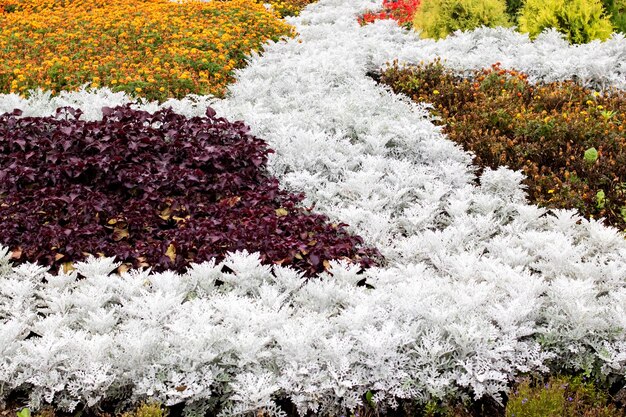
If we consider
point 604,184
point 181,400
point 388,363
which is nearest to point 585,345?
point 388,363

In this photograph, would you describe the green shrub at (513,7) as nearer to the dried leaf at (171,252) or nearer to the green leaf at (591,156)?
the green leaf at (591,156)

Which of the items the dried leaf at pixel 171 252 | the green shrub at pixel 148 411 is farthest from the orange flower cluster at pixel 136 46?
the green shrub at pixel 148 411

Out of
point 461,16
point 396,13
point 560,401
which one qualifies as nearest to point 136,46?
point 461,16

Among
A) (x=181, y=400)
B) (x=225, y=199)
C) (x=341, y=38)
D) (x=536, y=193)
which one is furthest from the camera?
(x=341, y=38)

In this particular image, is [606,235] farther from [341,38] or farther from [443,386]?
[341,38]

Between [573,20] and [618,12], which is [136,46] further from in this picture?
[618,12]

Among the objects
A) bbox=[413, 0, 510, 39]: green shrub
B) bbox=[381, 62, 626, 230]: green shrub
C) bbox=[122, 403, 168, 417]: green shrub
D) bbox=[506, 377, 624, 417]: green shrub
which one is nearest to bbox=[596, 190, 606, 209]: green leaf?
bbox=[381, 62, 626, 230]: green shrub

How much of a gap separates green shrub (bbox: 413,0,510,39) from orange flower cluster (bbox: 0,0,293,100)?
7.85ft

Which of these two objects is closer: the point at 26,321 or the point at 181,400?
the point at 181,400

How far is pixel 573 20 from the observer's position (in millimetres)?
9039

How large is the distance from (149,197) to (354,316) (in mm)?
2128

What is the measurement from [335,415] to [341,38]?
26.0 feet

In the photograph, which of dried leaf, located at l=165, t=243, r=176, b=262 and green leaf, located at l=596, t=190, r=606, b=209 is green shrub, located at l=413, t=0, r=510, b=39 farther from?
dried leaf, located at l=165, t=243, r=176, b=262

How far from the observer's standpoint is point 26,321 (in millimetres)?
3568
